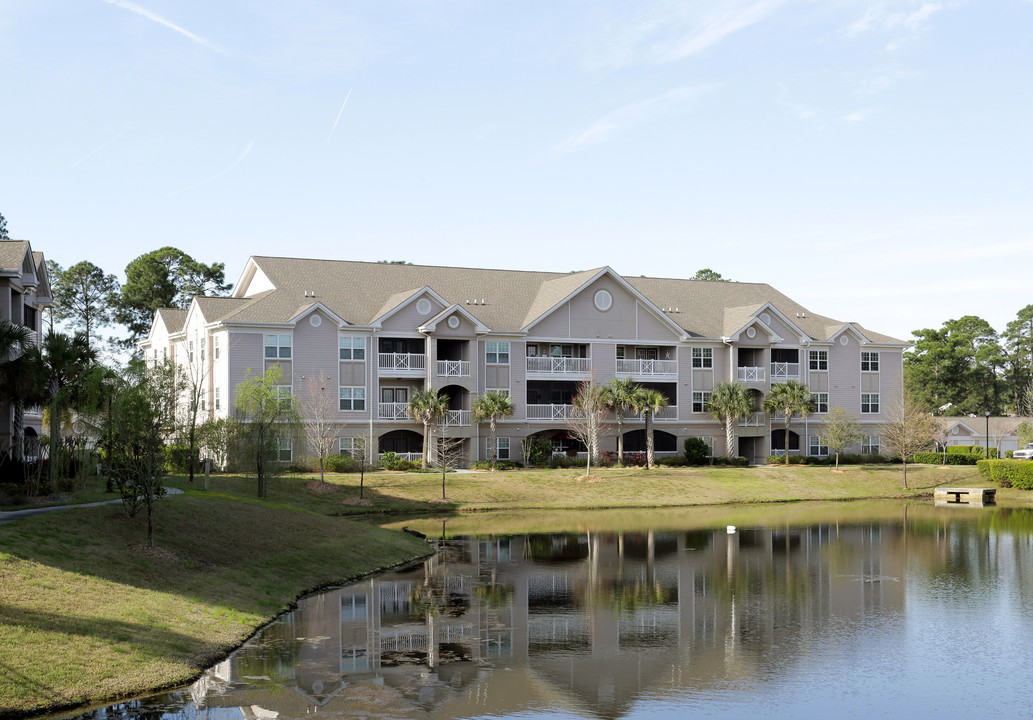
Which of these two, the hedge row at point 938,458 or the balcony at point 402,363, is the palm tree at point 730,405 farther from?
the balcony at point 402,363

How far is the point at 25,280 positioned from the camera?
3862 centimetres

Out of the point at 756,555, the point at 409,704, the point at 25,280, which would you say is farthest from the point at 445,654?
the point at 25,280

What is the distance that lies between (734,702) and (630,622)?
21.4 feet

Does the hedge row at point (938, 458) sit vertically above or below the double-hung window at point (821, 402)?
below

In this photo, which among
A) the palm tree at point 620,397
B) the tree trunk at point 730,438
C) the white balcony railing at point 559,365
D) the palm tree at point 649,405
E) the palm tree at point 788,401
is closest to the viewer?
the palm tree at point 649,405

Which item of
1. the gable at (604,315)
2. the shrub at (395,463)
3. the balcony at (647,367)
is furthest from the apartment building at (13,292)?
the balcony at (647,367)

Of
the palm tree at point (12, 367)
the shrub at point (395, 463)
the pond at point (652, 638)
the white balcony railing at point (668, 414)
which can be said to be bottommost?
the pond at point (652, 638)

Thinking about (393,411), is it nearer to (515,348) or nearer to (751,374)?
(515,348)

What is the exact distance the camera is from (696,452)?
214 feet

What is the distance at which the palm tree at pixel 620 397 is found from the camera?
6300 centimetres

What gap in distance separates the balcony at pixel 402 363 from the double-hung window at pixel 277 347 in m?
5.61

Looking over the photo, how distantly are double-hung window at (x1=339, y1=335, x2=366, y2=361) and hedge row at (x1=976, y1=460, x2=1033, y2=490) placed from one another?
40.2 m

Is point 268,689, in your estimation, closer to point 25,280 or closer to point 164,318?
point 25,280

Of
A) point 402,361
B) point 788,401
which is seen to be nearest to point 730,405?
point 788,401
